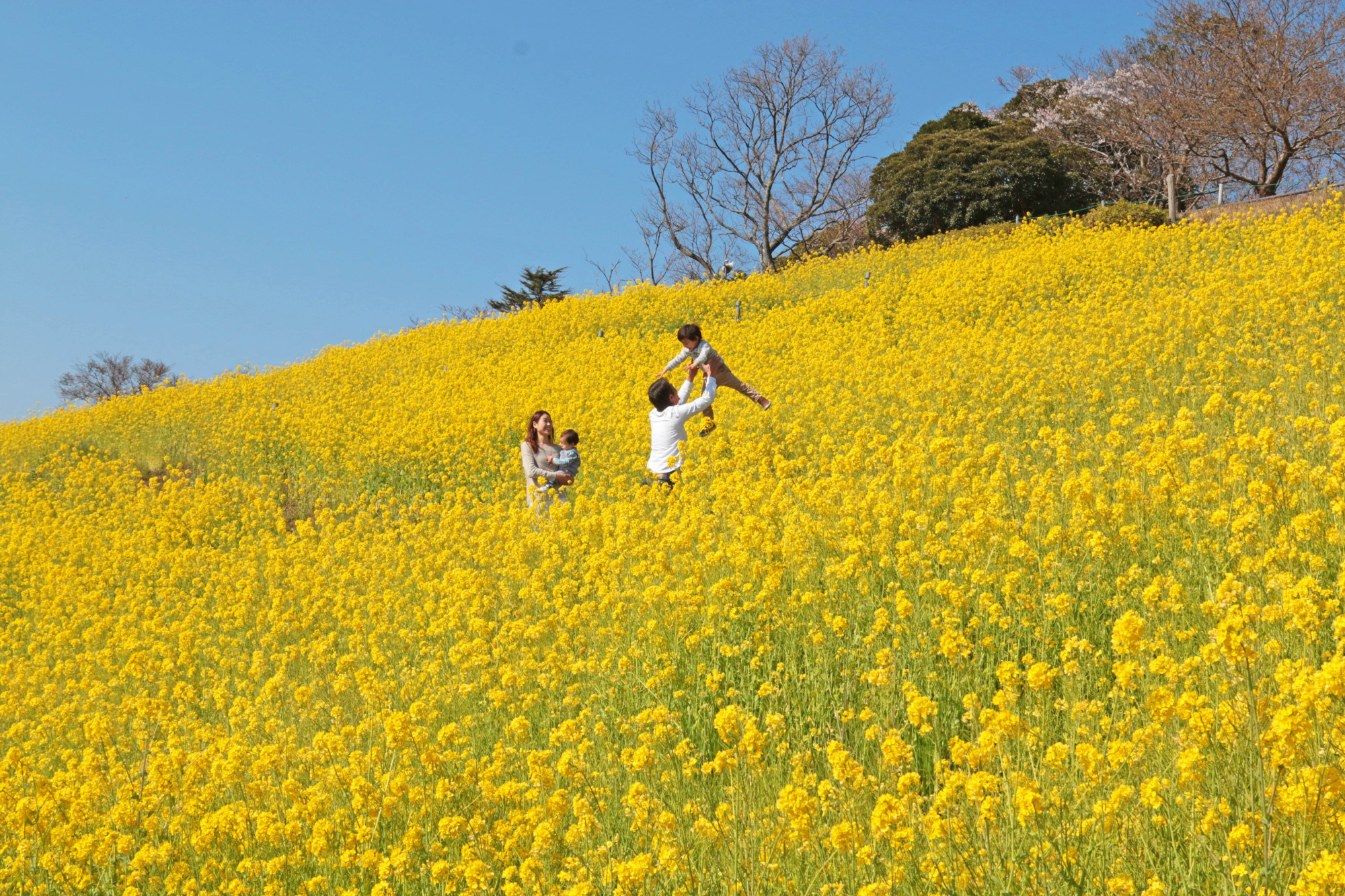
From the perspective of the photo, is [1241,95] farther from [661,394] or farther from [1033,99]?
[661,394]

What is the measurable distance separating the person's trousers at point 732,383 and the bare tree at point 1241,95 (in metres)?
24.2

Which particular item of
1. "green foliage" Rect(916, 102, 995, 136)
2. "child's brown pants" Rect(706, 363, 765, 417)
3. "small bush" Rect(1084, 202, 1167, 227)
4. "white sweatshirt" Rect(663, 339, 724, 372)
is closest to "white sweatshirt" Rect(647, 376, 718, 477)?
"white sweatshirt" Rect(663, 339, 724, 372)

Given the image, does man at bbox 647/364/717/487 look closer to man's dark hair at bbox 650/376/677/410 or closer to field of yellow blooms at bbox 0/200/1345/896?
man's dark hair at bbox 650/376/677/410

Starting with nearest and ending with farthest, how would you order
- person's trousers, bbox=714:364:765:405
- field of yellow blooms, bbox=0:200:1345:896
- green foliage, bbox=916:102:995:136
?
1. field of yellow blooms, bbox=0:200:1345:896
2. person's trousers, bbox=714:364:765:405
3. green foliage, bbox=916:102:995:136

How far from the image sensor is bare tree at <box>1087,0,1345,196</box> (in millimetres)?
26297

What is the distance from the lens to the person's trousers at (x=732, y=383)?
10000 millimetres

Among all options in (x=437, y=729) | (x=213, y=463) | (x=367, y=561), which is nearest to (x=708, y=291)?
(x=213, y=463)

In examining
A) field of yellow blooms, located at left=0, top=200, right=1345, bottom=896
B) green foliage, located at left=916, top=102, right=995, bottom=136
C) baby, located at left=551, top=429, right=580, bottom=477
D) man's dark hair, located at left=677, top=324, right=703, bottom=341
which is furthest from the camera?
green foliage, located at left=916, top=102, right=995, bottom=136

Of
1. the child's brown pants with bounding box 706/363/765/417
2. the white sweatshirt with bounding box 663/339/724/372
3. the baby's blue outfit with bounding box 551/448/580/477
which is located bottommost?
the baby's blue outfit with bounding box 551/448/580/477

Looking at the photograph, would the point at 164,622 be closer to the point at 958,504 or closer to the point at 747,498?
the point at 747,498

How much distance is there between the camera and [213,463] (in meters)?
16.1

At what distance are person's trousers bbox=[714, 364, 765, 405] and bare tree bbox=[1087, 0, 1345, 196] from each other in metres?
24.2

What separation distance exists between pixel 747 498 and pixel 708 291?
1639 cm

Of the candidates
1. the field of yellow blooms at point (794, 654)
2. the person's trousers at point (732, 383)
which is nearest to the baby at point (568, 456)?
the field of yellow blooms at point (794, 654)
